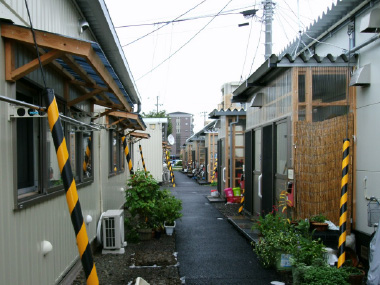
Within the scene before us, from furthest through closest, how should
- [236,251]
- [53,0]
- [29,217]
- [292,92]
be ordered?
1. [236,251]
2. [292,92]
3. [53,0]
4. [29,217]

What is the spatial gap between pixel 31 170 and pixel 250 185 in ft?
24.2

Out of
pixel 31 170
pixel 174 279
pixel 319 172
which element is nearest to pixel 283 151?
pixel 319 172

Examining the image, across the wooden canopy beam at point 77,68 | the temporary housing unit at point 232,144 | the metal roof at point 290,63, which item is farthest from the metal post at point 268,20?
the wooden canopy beam at point 77,68

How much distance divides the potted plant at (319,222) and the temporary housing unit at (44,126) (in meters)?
3.62

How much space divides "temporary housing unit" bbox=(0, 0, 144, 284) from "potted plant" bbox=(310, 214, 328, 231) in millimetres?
3621

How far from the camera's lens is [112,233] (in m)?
7.24

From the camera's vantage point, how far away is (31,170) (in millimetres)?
4438

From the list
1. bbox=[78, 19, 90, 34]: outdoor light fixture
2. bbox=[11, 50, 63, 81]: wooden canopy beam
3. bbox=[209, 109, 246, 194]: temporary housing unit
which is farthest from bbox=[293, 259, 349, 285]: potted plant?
bbox=[209, 109, 246, 194]: temporary housing unit

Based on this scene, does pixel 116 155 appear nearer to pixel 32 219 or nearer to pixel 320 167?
pixel 320 167

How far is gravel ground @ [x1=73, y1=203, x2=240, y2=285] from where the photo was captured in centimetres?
569

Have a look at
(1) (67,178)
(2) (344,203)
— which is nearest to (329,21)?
(2) (344,203)

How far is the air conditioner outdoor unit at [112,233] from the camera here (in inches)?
282

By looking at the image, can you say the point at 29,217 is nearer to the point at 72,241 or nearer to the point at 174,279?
the point at 72,241

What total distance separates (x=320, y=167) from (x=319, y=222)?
0.89m
